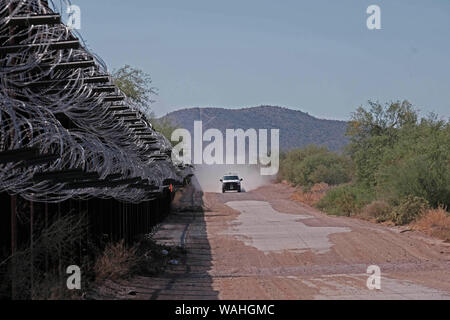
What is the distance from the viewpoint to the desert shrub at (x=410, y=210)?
111ft

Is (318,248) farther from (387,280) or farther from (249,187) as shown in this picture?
(249,187)

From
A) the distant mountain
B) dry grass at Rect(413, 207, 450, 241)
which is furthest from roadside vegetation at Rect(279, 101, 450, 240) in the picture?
the distant mountain

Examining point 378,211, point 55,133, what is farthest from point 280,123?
point 55,133

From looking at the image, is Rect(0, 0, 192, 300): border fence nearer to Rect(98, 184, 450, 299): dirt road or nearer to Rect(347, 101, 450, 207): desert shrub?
Rect(98, 184, 450, 299): dirt road

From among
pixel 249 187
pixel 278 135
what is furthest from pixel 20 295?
pixel 278 135

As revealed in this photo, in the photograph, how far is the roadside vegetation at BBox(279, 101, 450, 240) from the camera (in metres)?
34.2

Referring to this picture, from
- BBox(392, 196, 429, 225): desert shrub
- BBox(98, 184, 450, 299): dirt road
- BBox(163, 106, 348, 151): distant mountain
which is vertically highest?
BBox(163, 106, 348, 151): distant mountain

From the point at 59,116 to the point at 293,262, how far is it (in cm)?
1030

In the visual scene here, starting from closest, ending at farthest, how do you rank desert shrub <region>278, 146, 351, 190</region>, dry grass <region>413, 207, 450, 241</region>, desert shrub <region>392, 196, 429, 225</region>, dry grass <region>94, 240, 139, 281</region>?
1. dry grass <region>94, 240, 139, 281</region>
2. dry grass <region>413, 207, 450, 241</region>
3. desert shrub <region>392, 196, 429, 225</region>
4. desert shrub <region>278, 146, 351, 190</region>

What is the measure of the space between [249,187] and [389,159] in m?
54.7

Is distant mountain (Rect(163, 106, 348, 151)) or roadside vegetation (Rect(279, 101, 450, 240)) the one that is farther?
distant mountain (Rect(163, 106, 348, 151))

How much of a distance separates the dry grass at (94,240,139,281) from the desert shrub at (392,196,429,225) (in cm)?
1910

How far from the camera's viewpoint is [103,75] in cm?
1195

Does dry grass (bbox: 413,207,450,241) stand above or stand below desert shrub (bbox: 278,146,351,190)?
below
